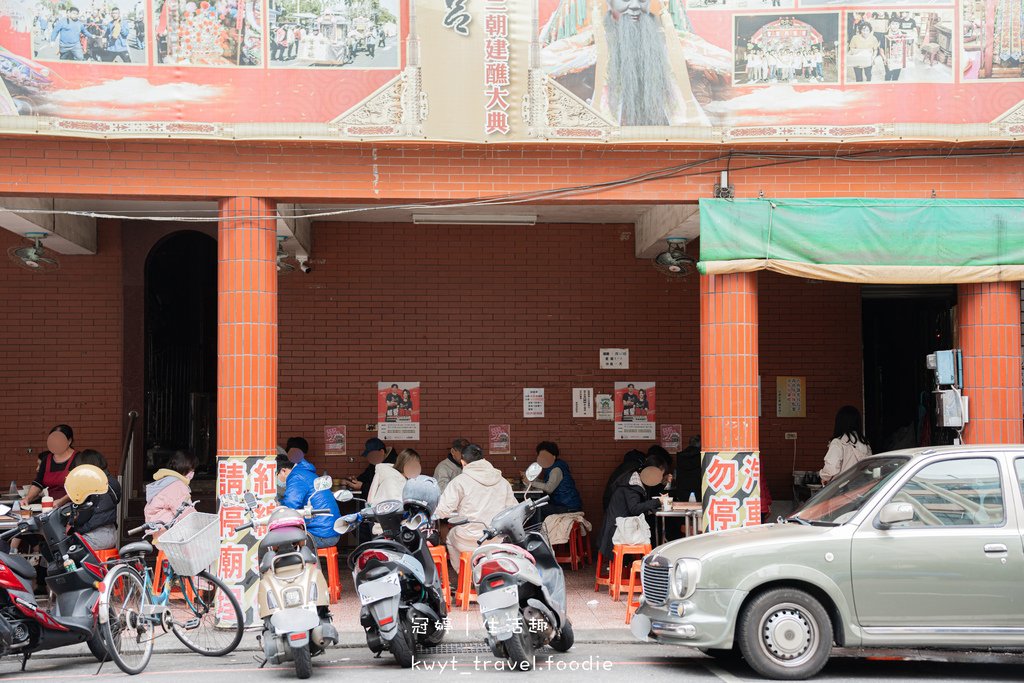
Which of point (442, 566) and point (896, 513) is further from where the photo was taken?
point (442, 566)

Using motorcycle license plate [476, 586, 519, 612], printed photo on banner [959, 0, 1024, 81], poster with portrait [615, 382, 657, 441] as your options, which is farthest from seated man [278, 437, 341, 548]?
printed photo on banner [959, 0, 1024, 81]

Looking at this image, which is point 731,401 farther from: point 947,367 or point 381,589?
point 381,589

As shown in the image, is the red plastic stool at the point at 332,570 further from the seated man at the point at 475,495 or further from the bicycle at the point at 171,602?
the bicycle at the point at 171,602

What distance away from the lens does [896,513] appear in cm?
722

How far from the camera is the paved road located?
7582mm

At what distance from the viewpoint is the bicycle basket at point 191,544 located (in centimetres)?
813

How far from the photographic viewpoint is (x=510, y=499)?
35.4ft

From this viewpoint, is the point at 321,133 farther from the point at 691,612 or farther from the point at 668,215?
the point at 691,612

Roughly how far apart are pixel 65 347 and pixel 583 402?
6596 millimetres

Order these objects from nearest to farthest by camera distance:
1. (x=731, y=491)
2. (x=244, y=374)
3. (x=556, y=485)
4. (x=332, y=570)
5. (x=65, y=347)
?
1. (x=244, y=374)
2. (x=731, y=491)
3. (x=332, y=570)
4. (x=556, y=485)
5. (x=65, y=347)

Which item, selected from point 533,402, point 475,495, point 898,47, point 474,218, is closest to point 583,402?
point 533,402

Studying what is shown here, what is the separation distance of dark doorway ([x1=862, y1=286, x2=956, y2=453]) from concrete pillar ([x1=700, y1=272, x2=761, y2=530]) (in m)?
5.18

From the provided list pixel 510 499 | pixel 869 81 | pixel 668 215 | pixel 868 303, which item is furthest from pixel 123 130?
pixel 868 303

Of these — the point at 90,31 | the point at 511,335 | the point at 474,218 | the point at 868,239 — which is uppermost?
the point at 90,31
